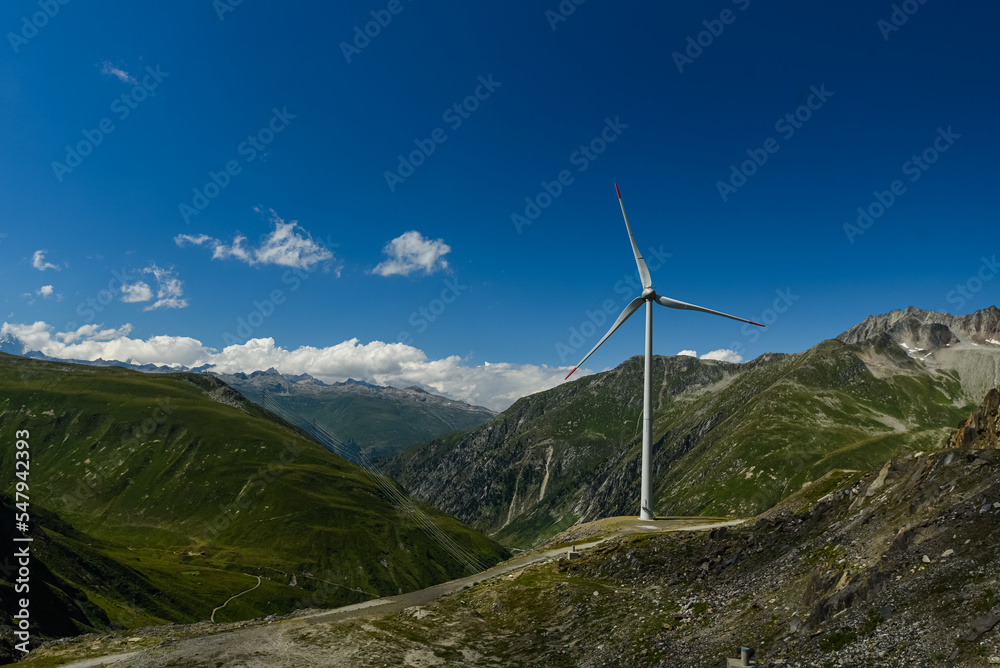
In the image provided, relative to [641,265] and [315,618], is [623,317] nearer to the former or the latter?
[641,265]

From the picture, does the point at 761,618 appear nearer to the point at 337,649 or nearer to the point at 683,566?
the point at 683,566

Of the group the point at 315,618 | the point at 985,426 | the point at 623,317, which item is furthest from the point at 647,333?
the point at 315,618

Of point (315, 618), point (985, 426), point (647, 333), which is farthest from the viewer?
point (647, 333)

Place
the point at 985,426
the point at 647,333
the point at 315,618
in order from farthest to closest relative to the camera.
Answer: the point at 647,333 < the point at 315,618 < the point at 985,426

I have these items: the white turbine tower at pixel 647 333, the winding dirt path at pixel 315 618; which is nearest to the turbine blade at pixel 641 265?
the white turbine tower at pixel 647 333

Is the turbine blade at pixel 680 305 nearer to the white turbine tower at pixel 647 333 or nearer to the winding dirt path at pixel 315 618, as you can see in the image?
the white turbine tower at pixel 647 333

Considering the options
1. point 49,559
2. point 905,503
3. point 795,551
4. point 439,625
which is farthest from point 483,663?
point 49,559

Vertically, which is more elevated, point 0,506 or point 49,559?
point 0,506

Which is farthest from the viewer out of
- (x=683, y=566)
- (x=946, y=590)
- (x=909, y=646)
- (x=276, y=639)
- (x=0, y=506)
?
(x=0, y=506)
